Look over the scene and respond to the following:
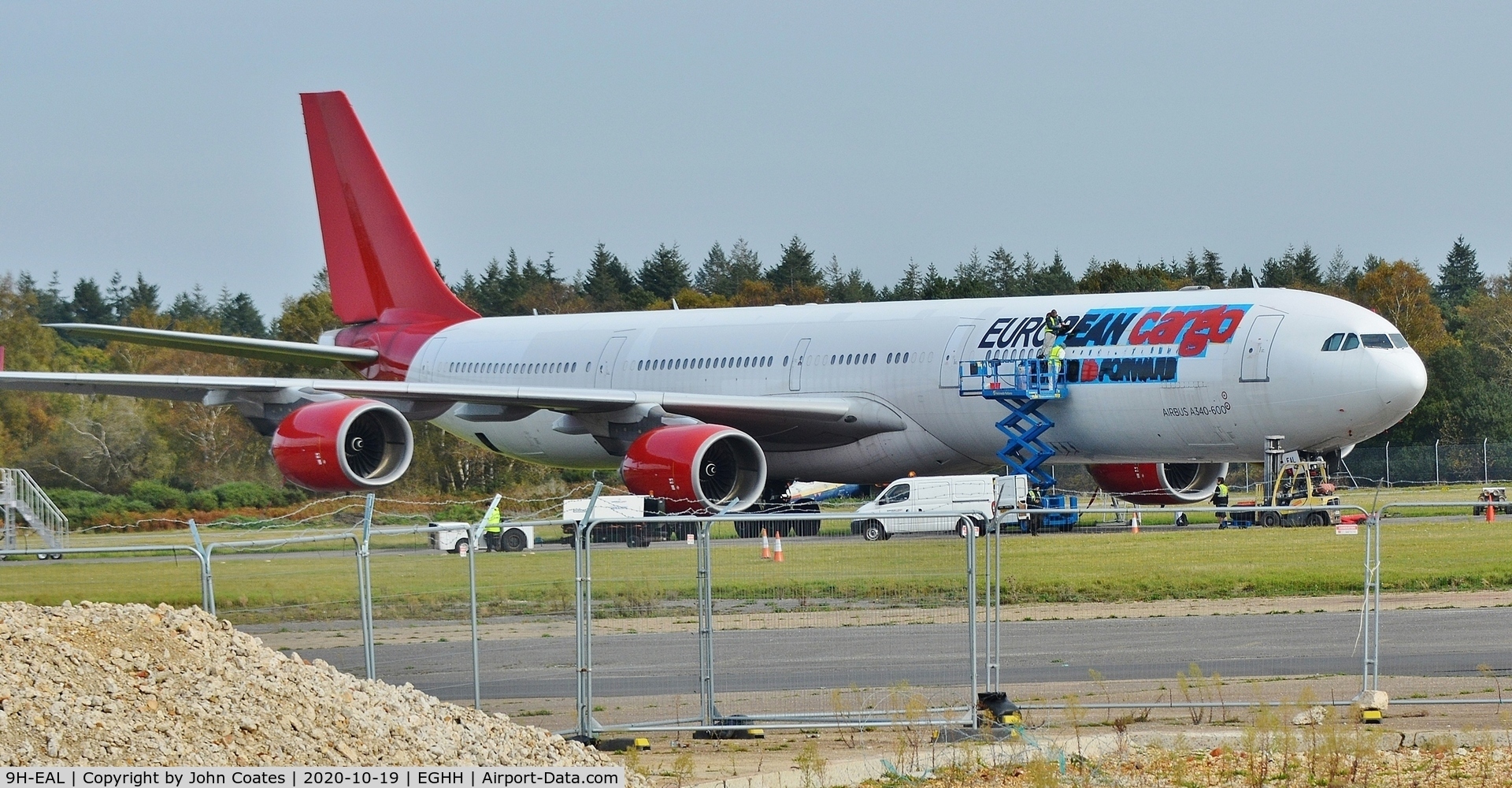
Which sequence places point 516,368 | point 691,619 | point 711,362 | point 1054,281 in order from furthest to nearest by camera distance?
point 1054,281
point 516,368
point 711,362
point 691,619

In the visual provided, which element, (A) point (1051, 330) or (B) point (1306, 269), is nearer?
(A) point (1051, 330)

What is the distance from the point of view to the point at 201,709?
8.47 meters

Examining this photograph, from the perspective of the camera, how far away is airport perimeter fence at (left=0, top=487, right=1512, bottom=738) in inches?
416

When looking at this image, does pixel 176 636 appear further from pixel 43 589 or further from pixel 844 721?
pixel 844 721

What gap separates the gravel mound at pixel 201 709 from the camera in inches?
320

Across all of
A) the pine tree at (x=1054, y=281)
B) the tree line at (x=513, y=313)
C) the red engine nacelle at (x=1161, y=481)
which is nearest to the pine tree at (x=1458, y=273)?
the tree line at (x=513, y=313)

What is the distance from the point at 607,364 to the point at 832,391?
518 centimetres

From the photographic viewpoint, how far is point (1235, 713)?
33.6 feet

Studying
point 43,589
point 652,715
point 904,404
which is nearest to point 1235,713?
point 652,715

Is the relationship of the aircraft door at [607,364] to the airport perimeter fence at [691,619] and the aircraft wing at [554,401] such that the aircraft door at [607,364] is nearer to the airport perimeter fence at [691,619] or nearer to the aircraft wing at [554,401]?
the aircraft wing at [554,401]

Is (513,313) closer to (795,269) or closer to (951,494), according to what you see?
(795,269)

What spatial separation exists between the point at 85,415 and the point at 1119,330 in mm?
27091

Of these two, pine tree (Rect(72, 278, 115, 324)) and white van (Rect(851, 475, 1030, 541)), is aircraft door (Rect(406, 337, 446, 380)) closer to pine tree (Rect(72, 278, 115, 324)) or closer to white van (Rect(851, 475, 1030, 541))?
white van (Rect(851, 475, 1030, 541))

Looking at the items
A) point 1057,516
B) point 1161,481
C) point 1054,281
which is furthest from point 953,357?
point 1054,281
